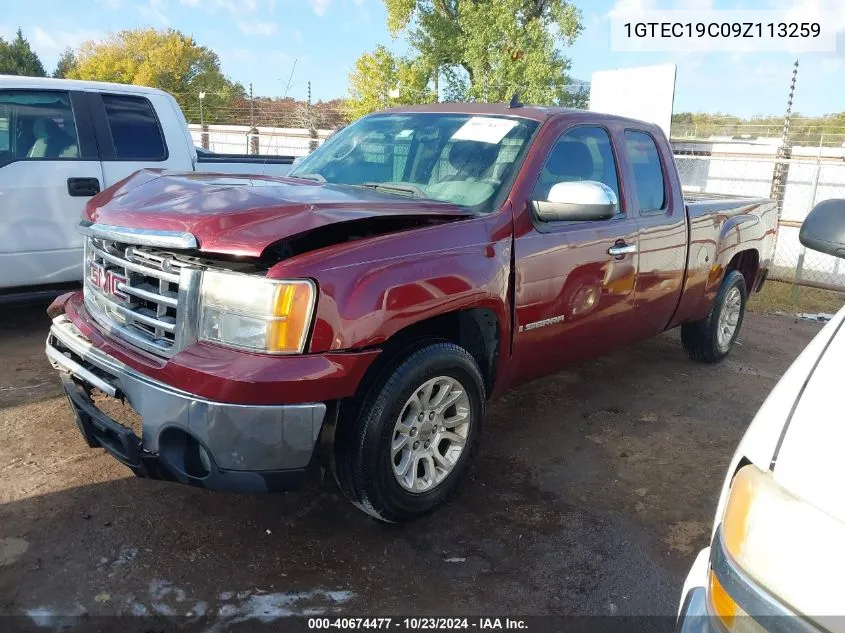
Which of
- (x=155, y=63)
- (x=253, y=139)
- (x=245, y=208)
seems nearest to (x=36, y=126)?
(x=245, y=208)

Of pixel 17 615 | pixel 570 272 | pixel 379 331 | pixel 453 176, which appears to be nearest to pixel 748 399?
pixel 570 272

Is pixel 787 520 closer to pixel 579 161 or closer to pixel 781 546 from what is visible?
pixel 781 546

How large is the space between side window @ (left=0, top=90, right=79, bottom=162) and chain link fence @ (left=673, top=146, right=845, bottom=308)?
6563 millimetres

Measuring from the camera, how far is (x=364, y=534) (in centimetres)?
302

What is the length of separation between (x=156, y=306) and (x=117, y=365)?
0.27 m

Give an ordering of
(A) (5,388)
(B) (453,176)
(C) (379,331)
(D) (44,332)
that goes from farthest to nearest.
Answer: (D) (44,332) < (A) (5,388) < (B) (453,176) < (C) (379,331)

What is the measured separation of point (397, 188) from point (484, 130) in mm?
609

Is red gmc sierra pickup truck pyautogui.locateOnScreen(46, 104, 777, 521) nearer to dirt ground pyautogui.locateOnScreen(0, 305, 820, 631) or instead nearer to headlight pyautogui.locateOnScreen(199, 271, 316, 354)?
headlight pyautogui.locateOnScreen(199, 271, 316, 354)

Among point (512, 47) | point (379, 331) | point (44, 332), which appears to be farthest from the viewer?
point (512, 47)

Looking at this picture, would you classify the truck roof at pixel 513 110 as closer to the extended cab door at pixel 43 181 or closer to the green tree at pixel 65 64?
the extended cab door at pixel 43 181

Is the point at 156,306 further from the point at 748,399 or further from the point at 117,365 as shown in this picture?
the point at 748,399

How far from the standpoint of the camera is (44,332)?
18.1 ft

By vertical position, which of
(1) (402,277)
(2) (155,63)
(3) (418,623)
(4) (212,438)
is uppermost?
(2) (155,63)

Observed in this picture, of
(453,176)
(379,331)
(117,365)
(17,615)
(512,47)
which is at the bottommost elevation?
(17,615)
